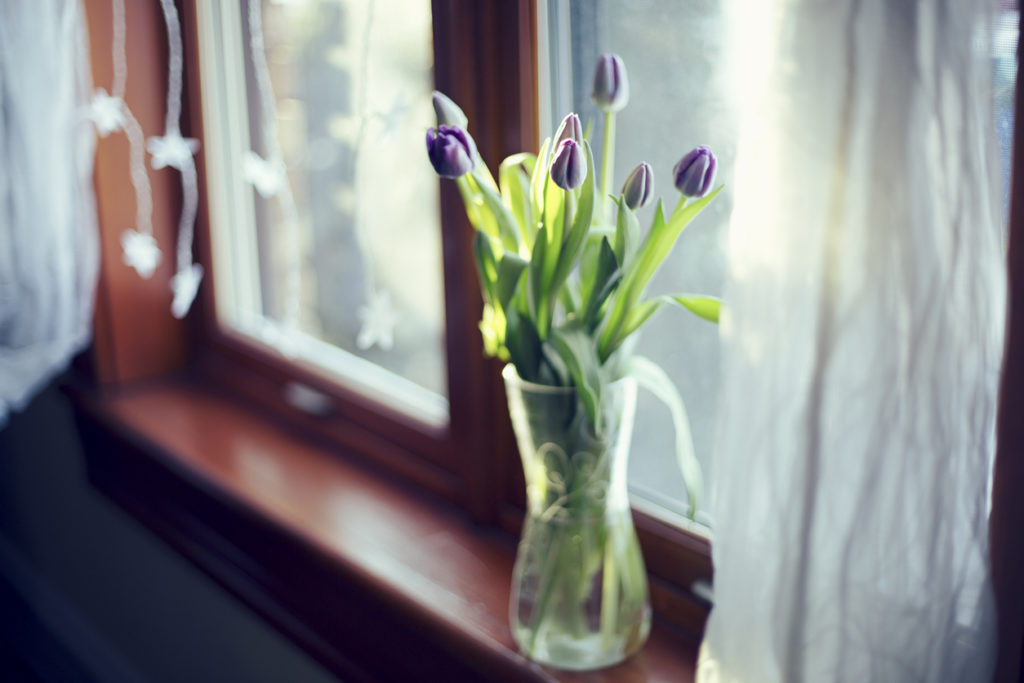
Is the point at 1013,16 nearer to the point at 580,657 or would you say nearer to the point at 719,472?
the point at 719,472

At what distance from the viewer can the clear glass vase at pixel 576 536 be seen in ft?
2.54

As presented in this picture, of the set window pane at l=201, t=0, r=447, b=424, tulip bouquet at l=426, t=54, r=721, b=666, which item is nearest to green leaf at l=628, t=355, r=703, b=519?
tulip bouquet at l=426, t=54, r=721, b=666

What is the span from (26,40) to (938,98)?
1.19 m

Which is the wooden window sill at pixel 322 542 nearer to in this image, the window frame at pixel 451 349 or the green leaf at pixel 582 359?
the window frame at pixel 451 349

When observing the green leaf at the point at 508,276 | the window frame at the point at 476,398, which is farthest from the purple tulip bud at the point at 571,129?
the window frame at the point at 476,398

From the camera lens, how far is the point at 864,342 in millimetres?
544

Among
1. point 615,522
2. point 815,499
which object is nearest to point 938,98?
point 815,499

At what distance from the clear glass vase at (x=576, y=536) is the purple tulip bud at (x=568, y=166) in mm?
189

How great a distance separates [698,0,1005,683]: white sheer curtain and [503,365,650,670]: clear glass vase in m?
0.17

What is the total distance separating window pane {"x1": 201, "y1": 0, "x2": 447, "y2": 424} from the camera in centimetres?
117

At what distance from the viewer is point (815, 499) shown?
58 cm

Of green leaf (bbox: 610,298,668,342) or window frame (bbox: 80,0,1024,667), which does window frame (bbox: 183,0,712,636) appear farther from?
green leaf (bbox: 610,298,668,342)

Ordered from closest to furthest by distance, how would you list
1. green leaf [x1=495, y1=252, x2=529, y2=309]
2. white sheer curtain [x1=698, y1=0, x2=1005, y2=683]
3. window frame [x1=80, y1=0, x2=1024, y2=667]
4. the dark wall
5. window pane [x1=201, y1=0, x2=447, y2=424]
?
1. white sheer curtain [x1=698, y1=0, x2=1005, y2=683]
2. window frame [x1=80, y1=0, x2=1024, y2=667]
3. green leaf [x1=495, y1=252, x2=529, y2=309]
4. window pane [x1=201, y1=0, x2=447, y2=424]
5. the dark wall

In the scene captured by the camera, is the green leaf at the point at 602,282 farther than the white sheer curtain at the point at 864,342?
Yes
